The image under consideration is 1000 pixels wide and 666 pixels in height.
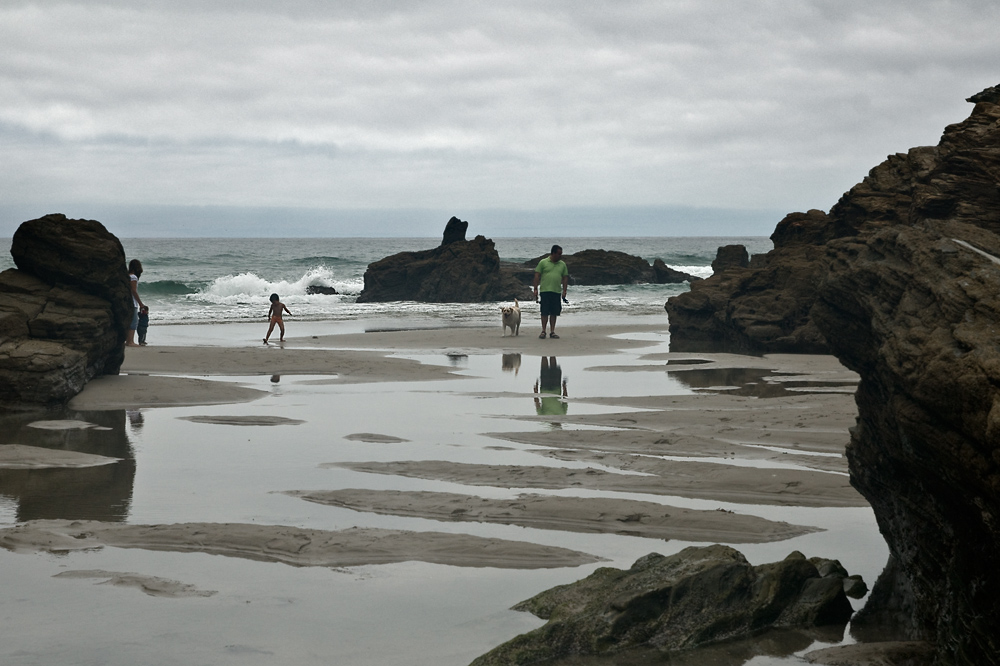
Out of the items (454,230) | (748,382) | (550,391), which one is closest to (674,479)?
(550,391)

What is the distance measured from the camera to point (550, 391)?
11.8m

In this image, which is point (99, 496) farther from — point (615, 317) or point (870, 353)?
point (615, 317)

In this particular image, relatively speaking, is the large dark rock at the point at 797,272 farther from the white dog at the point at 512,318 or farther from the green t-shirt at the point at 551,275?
the white dog at the point at 512,318

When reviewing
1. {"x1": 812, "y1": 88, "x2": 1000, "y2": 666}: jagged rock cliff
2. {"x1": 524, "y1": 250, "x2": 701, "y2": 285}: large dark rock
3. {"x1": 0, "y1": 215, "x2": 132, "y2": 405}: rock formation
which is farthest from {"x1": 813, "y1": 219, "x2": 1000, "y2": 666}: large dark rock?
{"x1": 524, "y1": 250, "x2": 701, "y2": 285}: large dark rock

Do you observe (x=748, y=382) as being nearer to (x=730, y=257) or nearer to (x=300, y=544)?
(x=300, y=544)

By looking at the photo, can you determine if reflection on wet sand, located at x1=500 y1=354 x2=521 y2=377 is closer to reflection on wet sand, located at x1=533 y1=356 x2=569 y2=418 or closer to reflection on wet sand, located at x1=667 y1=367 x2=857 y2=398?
reflection on wet sand, located at x1=533 y1=356 x2=569 y2=418

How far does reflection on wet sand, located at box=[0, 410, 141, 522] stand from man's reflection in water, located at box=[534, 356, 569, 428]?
397 centimetres

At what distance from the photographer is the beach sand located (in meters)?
4.61

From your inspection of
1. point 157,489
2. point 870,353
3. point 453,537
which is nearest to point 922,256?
point 870,353

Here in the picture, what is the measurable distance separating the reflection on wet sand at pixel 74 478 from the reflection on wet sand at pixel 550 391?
3.98 metres

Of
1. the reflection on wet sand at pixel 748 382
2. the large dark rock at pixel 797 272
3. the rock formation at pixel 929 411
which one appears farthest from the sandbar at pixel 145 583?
the reflection on wet sand at pixel 748 382

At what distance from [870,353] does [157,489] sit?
15.5ft

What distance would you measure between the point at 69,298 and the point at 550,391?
6.05m

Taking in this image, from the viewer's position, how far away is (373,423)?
9.39m
